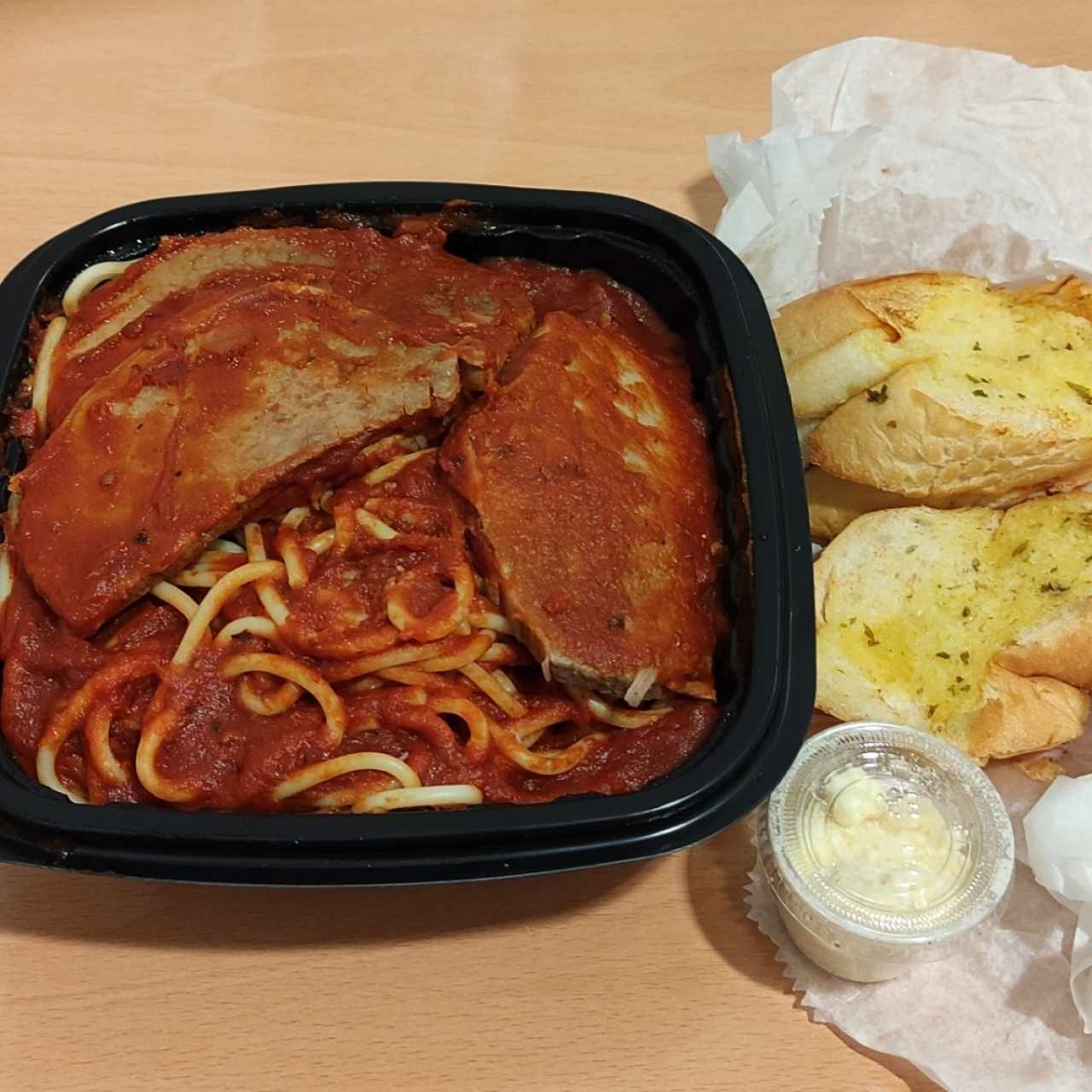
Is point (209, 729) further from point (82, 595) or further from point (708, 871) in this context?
point (708, 871)

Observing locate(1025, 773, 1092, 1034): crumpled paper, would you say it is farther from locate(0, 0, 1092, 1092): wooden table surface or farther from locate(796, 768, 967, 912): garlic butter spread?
locate(0, 0, 1092, 1092): wooden table surface

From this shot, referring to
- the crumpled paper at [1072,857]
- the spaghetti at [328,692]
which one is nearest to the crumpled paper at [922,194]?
the spaghetti at [328,692]

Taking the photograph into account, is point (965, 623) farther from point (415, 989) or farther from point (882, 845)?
point (415, 989)

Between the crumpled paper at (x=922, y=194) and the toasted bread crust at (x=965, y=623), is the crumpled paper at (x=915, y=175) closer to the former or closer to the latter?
the crumpled paper at (x=922, y=194)

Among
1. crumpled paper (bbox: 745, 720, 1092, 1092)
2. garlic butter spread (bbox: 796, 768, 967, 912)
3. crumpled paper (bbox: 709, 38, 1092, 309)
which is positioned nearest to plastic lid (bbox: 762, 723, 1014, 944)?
garlic butter spread (bbox: 796, 768, 967, 912)

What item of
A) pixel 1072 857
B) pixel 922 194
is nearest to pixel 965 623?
pixel 1072 857
